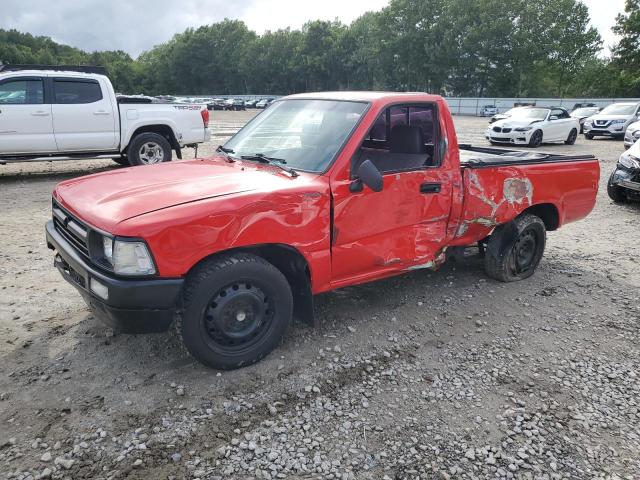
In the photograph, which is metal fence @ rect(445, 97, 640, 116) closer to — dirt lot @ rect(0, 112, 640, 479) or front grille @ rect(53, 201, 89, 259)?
dirt lot @ rect(0, 112, 640, 479)

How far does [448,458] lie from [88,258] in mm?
2422

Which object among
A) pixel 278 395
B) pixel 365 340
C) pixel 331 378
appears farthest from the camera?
pixel 365 340

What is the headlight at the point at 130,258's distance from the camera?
279 centimetres

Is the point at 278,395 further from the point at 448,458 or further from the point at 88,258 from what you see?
the point at 88,258

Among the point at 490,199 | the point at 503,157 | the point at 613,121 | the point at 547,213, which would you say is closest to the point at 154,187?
the point at 490,199

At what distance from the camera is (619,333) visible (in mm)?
4078

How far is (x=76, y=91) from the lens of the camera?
943cm

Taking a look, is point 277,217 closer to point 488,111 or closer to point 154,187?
point 154,187

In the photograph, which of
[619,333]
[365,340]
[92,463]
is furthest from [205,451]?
[619,333]

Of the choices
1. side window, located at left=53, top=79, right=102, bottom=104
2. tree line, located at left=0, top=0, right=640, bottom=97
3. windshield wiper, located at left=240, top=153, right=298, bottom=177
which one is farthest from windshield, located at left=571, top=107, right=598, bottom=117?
tree line, located at left=0, top=0, right=640, bottom=97

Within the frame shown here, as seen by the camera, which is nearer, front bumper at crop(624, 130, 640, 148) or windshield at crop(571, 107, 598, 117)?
front bumper at crop(624, 130, 640, 148)

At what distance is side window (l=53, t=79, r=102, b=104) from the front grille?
6.66 m

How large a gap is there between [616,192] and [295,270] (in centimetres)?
788

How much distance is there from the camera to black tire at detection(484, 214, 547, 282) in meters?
4.93
